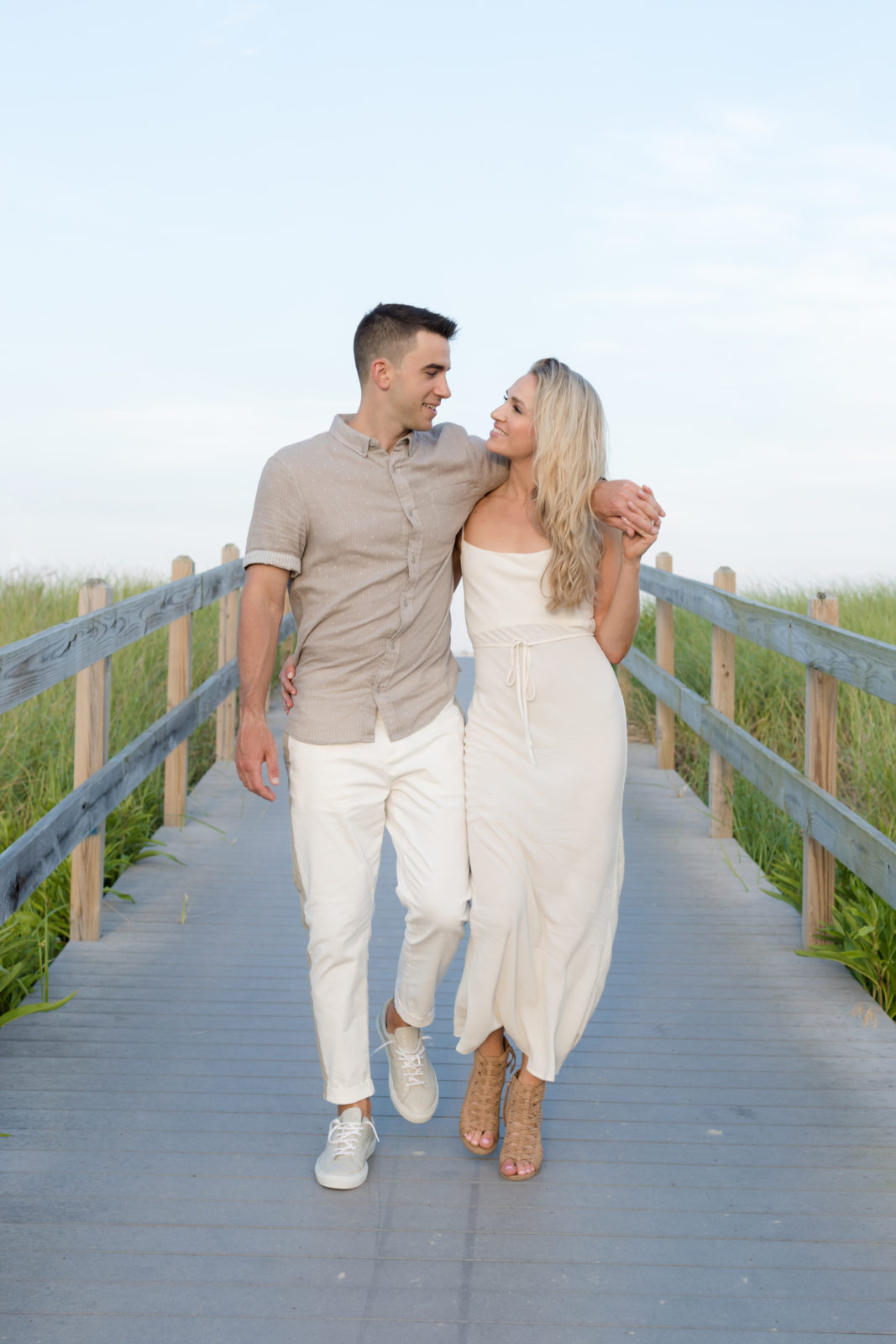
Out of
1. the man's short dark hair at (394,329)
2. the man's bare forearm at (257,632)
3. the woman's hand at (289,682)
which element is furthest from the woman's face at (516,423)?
the woman's hand at (289,682)

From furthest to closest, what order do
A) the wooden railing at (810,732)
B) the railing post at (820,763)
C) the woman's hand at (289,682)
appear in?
1. the railing post at (820,763)
2. the wooden railing at (810,732)
3. the woman's hand at (289,682)

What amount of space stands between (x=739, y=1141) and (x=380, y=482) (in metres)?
1.93

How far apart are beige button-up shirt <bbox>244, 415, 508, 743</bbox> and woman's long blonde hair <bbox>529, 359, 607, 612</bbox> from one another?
0.27 m

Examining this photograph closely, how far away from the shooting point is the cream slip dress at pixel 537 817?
3.36 m

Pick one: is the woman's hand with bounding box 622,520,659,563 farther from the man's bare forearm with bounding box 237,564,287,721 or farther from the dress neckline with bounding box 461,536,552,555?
the man's bare forearm with bounding box 237,564,287,721

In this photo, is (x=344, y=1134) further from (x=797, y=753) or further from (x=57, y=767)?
(x=797, y=753)

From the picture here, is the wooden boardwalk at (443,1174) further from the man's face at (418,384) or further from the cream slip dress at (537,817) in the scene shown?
the man's face at (418,384)

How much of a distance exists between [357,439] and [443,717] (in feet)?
2.34

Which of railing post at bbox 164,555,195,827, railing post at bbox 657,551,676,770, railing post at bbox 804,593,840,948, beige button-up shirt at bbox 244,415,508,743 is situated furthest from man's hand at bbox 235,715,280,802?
railing post at bbox 657,551,676,770

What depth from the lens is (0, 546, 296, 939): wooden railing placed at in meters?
4.14

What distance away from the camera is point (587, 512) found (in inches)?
134

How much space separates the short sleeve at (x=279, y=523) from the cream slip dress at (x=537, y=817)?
486 millimetres

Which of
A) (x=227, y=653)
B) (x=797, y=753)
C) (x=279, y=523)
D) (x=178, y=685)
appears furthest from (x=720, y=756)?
(x=279, y=523)

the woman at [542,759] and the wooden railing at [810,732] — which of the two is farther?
the wooden railing at [810,732]
